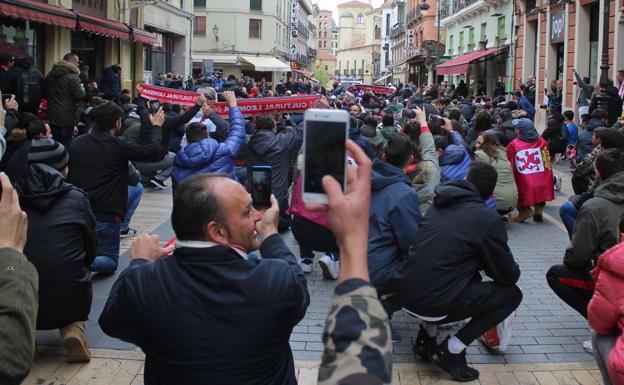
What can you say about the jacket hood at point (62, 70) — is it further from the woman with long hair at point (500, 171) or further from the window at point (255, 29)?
the window at point (255, 29)

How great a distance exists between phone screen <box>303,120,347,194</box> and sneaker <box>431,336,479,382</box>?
3316 millimetres

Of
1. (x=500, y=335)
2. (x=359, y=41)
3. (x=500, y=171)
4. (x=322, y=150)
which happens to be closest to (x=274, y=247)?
(x=322, y=150)

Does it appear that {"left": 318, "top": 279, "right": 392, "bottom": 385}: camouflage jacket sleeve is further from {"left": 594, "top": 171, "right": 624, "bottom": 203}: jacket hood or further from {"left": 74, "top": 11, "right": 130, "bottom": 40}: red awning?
{"left": 74, "top": 11, "right": 130, "bottom": 40}: red awning

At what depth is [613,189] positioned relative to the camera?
522 cm

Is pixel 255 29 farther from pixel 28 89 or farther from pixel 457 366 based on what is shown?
pixel 457 366

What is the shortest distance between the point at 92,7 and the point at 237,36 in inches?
1392

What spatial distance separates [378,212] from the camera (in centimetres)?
519

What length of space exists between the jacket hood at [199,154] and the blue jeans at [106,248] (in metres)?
1.01

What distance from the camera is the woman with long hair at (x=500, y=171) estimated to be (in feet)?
30.2

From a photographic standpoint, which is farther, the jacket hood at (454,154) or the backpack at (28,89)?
the backpack at (28,89)

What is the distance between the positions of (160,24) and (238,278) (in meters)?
26.7

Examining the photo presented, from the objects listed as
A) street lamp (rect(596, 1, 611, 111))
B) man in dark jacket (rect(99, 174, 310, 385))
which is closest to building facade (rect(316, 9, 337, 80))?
street lamp (rect(596, 1, 611, 111))

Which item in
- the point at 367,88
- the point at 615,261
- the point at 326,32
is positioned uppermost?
the point at 326,32

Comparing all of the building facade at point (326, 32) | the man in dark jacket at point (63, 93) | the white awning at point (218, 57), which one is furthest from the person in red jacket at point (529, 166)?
the building facade at point (326, 32)
